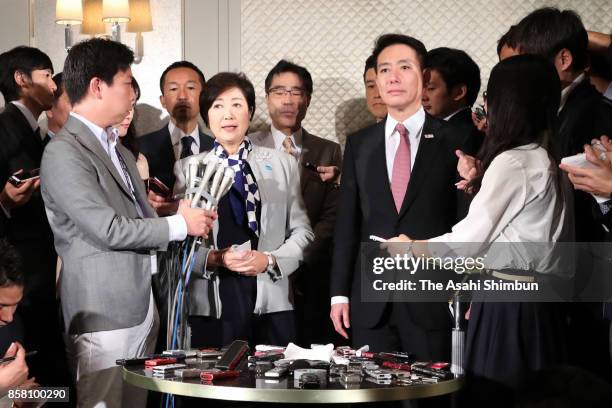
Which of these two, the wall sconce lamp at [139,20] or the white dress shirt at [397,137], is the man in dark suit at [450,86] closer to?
the white dress shirt at [397,137]

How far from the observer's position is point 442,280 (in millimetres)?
3395

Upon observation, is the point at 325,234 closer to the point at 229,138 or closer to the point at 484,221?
the point at 229,138

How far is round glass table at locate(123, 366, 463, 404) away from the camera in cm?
237

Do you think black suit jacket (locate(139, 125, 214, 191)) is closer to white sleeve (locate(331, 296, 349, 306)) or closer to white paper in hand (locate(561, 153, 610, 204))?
white sleeve (locate(331, 296, 349, 306))

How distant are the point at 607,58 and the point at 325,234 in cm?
145

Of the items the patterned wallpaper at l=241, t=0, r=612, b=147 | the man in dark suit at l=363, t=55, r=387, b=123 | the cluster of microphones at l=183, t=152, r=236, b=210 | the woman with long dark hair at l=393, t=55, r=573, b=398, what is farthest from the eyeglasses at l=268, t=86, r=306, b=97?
the woman with long dark hair at l=393, t=55, r=573, b=398

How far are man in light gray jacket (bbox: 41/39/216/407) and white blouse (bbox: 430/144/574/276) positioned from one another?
3.16ft

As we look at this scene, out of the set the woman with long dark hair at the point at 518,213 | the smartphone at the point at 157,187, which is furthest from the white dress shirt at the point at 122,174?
the woman with long dark hair at the point at 518,213

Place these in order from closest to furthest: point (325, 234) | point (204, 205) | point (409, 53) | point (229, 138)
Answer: point (204, 205) < point (409, 53) < point (229, 138) < point (325, 234)

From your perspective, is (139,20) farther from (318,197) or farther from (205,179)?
(205,179)

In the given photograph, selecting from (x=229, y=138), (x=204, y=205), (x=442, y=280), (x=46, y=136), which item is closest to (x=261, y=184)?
(x=229, y=138)

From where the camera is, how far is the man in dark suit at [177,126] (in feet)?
14.6

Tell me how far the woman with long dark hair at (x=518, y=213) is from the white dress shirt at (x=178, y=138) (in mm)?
1909

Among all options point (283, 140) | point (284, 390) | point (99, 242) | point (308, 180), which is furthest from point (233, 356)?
point (283, 140)
